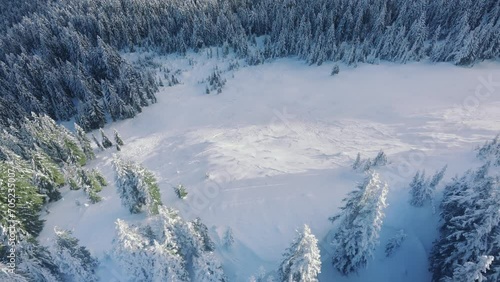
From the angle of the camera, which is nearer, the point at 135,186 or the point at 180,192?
the point at 135,186

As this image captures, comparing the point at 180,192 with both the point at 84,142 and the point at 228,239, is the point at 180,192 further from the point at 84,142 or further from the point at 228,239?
the point at 84,142

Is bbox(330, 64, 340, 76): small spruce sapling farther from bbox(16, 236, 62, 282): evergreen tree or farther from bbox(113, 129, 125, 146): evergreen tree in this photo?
bbox(16, 236, 62, 282): evergreen tree

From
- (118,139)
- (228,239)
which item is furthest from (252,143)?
(118,139)

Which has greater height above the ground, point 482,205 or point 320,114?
point 482,205

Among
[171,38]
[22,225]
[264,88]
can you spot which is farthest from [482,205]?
[171,38]

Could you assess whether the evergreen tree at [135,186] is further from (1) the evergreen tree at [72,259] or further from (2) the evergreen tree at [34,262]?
(2) the evergreen tree at [34,262]

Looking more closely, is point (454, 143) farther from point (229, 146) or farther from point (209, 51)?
point (209, 51)

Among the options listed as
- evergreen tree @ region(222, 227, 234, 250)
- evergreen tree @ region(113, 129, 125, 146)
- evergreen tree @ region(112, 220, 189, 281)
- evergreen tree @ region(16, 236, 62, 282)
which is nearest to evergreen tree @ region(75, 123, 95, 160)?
evergreen tree @ region(113, 129, 125, 146)
